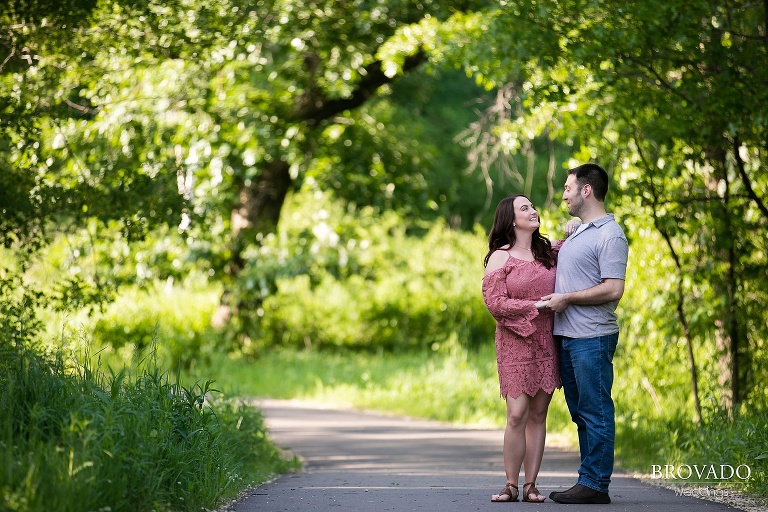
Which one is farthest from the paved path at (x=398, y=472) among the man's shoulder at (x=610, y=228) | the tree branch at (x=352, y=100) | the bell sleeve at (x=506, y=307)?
the tree branch at (x=352, y=100)

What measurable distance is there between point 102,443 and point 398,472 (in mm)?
4003

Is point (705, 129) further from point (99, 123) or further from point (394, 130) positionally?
point (394, 130)

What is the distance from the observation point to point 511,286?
6.71 m

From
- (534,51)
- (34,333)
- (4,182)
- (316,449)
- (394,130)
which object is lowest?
(316,449)

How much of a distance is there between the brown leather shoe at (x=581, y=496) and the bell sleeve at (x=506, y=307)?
3.19 ft

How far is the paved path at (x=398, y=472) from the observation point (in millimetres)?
6387

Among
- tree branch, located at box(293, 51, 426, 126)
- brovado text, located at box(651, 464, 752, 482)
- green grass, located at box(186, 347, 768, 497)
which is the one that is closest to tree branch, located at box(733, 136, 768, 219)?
green grass, located at box(186, 347, 768, 497)

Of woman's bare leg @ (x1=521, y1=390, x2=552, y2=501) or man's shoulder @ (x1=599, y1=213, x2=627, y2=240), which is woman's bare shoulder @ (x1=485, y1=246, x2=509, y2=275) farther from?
woman's bare leg @ (x1=521, y1=390, x2=552, y2=501)

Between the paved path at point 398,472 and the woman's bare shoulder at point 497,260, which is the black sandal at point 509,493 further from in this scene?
the woman's bare shoulder at point 497,260

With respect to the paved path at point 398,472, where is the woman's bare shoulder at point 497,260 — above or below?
above

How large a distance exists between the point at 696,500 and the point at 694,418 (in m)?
4.24

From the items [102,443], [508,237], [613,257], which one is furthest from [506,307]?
[102,443]

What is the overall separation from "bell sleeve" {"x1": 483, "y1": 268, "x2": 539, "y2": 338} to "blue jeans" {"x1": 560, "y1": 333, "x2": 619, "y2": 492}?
322 millimetres

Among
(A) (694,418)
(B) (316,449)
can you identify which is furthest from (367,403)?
(A) (694,418)
